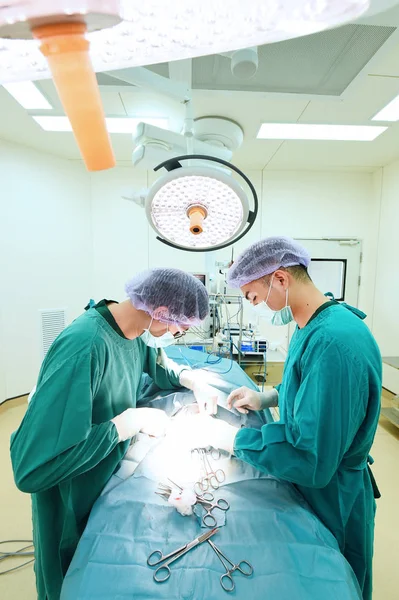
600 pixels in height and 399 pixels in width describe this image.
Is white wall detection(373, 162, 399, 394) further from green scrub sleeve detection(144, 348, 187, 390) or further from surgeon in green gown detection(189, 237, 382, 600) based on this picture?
green scrub sleeve detection(144, 348, 187, 390)

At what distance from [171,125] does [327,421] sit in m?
2.46

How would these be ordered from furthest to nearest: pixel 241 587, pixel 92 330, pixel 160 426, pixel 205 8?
pixel 160 426
pixel 92 330
pixel 241 587
pixel 205 8

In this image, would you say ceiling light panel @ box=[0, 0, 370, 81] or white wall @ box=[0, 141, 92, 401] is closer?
ceiling light panel @ box=[0, 0, 370, 81]

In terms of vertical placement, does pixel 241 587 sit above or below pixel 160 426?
below

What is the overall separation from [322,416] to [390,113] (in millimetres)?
2593

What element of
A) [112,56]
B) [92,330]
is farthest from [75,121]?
[92,330]

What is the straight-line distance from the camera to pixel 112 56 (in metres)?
0.35

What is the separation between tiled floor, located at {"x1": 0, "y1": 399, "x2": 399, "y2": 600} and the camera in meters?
1.56

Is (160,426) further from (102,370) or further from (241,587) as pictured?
(241,587)

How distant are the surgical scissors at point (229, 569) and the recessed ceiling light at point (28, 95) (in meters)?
2.59

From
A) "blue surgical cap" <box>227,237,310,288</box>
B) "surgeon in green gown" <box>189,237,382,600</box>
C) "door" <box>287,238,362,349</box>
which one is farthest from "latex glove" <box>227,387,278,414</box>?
"door" <box>287,238,362,349</box>

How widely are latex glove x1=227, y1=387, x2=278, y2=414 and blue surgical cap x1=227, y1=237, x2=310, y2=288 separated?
629mm

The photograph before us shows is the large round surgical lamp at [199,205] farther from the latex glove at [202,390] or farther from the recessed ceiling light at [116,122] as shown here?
the recessed ceiling light at [116,122]

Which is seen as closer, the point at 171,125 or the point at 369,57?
the point at 369,57
